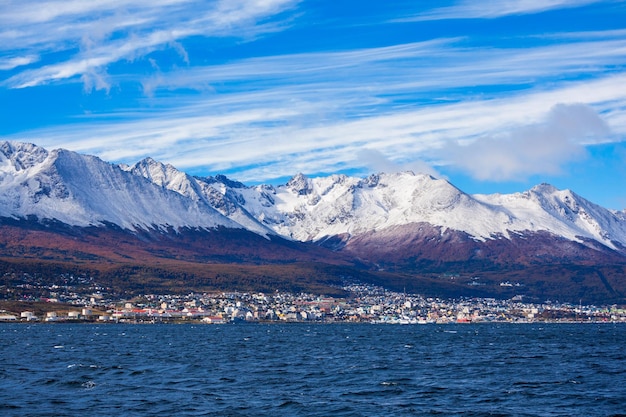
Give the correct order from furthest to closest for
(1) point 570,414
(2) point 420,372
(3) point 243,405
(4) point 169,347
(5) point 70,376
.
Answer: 1. (4) point 169,347
2. (2) point 420,372
3. (5) point 70,376
4. (3) point 243,405
5. (1) point 570,414

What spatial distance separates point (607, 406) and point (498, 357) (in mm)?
46266

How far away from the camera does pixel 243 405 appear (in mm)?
65875

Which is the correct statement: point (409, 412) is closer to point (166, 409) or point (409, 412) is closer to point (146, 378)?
point (166, 409)

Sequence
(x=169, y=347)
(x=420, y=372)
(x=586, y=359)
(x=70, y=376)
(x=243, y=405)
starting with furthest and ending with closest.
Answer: (x=169, y=347) → (x=586, y=359) → (x=420, y=372) → (x=70, y=376) → (x=243, y=405)

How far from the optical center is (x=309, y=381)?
82750 mm

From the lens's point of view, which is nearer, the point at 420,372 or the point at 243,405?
the point at 243,405

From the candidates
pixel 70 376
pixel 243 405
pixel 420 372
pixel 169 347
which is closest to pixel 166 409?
pixel 243 405

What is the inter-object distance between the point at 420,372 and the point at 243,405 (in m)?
30.7

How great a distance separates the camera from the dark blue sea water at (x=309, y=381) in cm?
6431

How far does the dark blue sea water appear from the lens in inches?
2532

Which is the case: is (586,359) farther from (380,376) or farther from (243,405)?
(243,405)

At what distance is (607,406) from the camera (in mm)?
65562

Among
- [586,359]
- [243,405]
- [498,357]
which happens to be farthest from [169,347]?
[243,405]

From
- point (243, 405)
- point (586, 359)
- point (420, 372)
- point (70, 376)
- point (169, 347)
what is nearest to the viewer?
point (243, 405)
